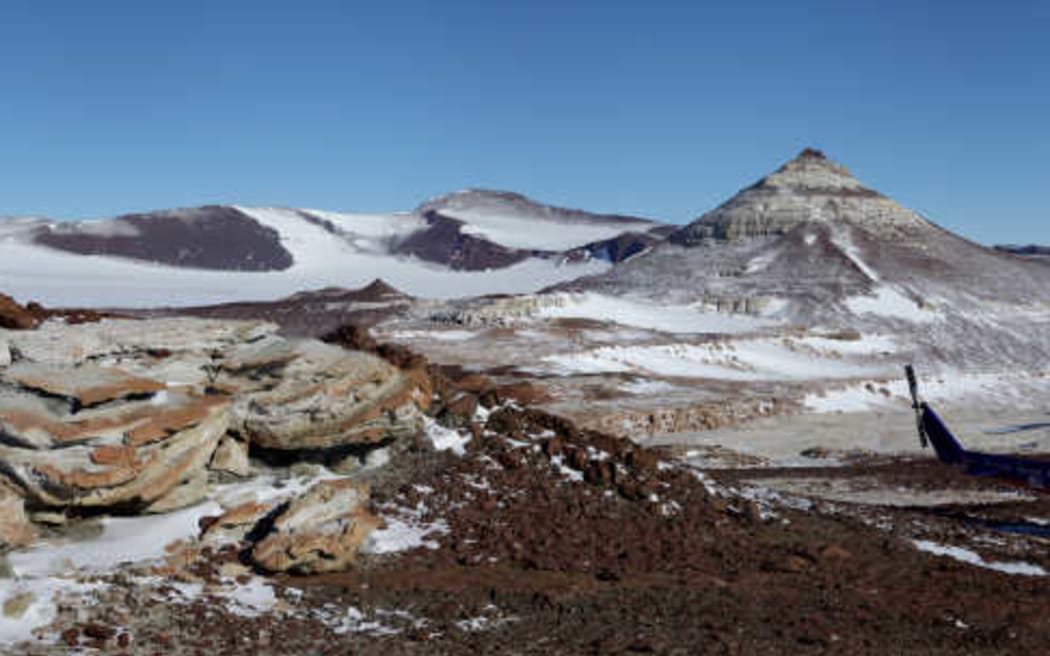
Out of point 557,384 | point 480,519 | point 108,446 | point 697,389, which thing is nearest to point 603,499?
point 480,519

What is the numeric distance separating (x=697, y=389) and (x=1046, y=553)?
1192 inches

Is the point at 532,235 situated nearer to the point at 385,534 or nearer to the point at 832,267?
the point at 832,267

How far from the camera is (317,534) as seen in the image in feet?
A: 45.4

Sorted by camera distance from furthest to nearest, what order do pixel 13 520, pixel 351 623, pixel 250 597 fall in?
1. pixel 13 520
2. pixel 250 597
3. pixel 351 623

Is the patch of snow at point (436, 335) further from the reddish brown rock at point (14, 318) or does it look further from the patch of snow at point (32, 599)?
the patch of snow at point (32, 599)

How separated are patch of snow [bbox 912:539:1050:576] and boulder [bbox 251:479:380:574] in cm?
1058

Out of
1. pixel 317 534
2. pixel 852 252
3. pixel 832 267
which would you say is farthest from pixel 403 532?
pixel 852 252

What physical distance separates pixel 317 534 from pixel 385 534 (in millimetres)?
1584

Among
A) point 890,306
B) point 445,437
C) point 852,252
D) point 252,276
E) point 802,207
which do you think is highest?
point 802,207

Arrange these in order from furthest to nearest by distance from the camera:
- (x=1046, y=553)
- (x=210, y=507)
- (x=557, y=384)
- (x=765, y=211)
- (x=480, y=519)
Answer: (x=765, y=211)
(x=557, y=384)
(x=1046, y=553)
(x=480, y=519)
(x=210, y=507)

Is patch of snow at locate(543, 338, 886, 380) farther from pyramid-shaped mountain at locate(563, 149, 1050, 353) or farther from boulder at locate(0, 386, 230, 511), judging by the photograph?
boulder at locate(0, 386, 230, 511)

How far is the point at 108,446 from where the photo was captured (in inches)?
533

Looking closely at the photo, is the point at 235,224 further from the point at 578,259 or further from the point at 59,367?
the point at 59,367

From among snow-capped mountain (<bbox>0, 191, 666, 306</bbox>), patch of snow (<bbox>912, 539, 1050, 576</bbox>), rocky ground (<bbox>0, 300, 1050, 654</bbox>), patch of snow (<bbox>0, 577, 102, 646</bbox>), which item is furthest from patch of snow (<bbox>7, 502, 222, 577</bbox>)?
snow-capped mountain (<bbox>0, 191, 666, 306</bbox>)
